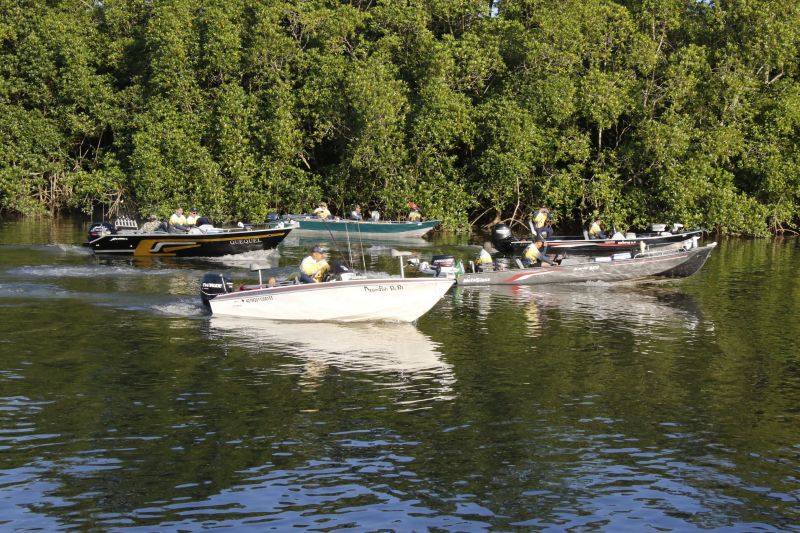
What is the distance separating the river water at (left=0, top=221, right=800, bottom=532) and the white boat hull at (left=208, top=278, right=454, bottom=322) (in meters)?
0.49

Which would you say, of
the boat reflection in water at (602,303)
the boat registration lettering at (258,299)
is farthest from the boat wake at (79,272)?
the boat reflection in water at (602,303)

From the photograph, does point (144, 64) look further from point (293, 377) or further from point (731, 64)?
point (293, 377)

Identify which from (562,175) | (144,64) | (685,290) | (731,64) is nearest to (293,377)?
(685,290)

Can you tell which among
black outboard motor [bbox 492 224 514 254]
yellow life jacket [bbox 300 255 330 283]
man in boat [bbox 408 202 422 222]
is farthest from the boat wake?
man in boat [bbox 408 202 422 222]

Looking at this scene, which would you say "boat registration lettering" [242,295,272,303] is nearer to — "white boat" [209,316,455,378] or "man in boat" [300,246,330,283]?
"white boat" [209,316,455,378]

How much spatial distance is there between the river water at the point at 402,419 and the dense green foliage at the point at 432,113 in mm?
27209

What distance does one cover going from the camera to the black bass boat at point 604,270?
32.5 meters

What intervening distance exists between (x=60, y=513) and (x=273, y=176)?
45.4m

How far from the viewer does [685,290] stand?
104 ft

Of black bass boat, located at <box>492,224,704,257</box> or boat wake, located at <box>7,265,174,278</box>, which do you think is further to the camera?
black bass boat, located at <box>492,224,704,257</box>

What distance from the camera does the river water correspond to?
12.4 m

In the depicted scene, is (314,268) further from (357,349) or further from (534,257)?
(534,257)

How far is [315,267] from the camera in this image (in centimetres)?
2525

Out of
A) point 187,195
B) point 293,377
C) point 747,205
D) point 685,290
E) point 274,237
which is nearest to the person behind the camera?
point 293,377
